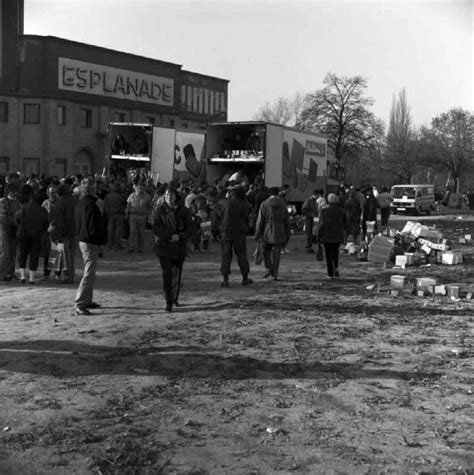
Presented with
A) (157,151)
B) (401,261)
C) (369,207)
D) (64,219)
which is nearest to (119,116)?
(157,151)

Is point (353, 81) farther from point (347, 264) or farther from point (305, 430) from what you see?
point (305, 430)

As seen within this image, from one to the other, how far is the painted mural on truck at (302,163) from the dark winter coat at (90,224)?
604 inches

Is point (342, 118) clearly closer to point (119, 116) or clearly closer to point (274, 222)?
point (119, 116)

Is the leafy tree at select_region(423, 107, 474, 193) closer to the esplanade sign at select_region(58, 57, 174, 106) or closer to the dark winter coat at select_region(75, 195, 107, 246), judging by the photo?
the esplanade sign at select_region(58, 57, 174, 106)

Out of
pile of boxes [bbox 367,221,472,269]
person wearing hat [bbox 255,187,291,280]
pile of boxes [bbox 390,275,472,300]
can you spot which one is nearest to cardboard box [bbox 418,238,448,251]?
pile of boxes [bbox 367,221,472,269]

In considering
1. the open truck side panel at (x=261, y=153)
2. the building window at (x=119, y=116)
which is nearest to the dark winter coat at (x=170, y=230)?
the open truck side panel at (x=261, y=153)

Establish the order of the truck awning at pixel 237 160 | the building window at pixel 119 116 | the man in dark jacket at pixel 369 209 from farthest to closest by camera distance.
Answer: the building window at pixel 119 116 → the truck awning at pixel 237 160 → the man in dark jacket at pixel 369 209

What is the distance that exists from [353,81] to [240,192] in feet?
160

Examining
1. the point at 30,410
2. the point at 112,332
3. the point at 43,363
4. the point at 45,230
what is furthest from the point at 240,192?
the point at 30,410

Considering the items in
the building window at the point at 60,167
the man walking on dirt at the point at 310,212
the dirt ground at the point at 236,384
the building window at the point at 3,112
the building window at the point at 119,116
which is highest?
the building window at the point at 119,116

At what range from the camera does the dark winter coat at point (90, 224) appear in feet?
29.5

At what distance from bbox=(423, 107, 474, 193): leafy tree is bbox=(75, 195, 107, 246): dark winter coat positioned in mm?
58288

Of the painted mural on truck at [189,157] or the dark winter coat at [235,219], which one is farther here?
the painted mural on truck at [189,157]

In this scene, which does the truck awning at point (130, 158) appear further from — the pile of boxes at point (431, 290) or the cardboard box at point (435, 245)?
the pile of boxes at point (431, 290)
